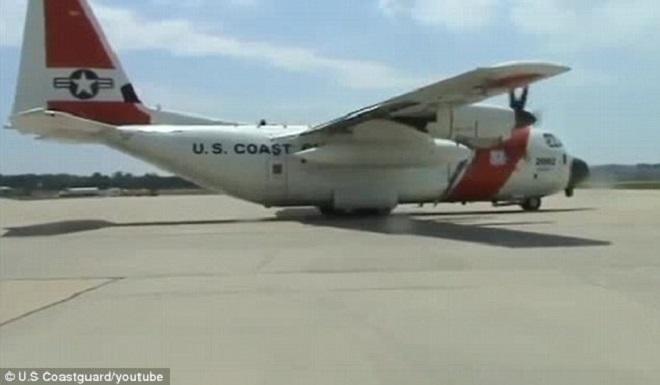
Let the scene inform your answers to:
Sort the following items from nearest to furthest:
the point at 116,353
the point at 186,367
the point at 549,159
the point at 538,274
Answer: the point at 186,367, the point at 116,353, the point at 538,274, the point at 549,159

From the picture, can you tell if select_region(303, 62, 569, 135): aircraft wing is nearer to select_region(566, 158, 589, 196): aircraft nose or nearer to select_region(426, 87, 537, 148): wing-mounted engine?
select_region(426, 87, 537, 148): wing-mounted engine

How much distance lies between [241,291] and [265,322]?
5.62 ft

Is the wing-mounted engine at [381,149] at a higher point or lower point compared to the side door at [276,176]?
higher

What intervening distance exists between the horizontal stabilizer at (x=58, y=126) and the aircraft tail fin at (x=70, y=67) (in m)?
0.89

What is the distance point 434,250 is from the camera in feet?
38.0

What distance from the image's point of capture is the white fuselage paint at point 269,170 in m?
19.3

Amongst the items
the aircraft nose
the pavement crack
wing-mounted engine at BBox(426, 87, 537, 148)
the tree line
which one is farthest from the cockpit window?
the tree line

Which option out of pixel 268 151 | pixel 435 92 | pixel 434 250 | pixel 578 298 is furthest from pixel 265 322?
pixel 268 151

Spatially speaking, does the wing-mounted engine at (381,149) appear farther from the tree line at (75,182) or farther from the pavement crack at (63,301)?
the tree line at (75,182)

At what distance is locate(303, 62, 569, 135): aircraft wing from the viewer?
47.0 feet

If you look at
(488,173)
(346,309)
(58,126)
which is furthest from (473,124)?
(346,309)

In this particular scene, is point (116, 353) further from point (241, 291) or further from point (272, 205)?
point (272, 205)

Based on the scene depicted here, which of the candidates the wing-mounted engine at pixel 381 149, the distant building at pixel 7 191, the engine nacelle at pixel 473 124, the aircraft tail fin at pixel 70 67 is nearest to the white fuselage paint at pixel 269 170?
the wing-mounted engine at pixel 381 149

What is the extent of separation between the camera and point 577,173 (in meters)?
23.5
